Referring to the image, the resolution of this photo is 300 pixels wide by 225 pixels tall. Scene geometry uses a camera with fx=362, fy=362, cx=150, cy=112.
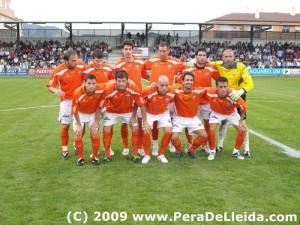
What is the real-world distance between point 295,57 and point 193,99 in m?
36.3

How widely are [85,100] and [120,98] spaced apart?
0.57m

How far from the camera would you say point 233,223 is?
3691mm

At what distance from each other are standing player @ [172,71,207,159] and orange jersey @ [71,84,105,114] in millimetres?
1326

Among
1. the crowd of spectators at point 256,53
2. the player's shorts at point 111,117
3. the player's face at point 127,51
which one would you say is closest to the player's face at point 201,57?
the player's face at point 127,51

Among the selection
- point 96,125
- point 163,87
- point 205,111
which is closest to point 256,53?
point 205,111

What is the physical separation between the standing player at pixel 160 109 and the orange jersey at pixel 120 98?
227 mm

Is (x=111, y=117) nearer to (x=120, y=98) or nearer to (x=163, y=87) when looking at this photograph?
(x=120, y=98)

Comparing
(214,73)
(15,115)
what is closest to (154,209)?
(214,73)

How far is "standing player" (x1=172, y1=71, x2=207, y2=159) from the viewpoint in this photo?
6145mm

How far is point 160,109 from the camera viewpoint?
6.18 meters

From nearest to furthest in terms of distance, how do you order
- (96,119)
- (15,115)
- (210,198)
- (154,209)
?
1. (154,209)
2. (210,198)
3. (96,119)
4. (15,115)

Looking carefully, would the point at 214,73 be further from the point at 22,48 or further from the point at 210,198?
the point at 22,48

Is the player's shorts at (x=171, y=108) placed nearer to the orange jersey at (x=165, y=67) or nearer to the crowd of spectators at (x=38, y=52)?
the orange jersey at (x=165, y=67)

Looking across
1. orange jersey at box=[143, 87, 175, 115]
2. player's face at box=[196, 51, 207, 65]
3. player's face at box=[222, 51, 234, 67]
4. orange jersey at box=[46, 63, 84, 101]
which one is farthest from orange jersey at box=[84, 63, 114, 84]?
player's face at box=[222, 51, 234, 67]
